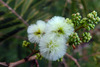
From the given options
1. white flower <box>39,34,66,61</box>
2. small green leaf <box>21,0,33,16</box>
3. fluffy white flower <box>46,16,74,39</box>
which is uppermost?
small green leaf <box>21,0,33,16</box>

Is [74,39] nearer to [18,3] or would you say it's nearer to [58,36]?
[58,36]

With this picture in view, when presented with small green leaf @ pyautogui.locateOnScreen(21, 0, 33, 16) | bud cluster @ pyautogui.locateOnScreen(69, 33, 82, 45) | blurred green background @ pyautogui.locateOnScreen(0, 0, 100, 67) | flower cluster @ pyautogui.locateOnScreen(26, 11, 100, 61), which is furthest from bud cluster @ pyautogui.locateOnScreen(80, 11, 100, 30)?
small green leaf @ pyautogui.locateOnScreen(21, 0, 33, 16)

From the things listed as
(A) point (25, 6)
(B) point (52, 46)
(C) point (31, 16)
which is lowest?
(B) point (52, 46)

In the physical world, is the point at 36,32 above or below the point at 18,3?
below

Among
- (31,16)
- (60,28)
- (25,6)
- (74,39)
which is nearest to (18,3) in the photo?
(25,6)

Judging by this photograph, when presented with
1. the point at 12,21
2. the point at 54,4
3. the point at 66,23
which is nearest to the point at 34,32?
the point at 66,23

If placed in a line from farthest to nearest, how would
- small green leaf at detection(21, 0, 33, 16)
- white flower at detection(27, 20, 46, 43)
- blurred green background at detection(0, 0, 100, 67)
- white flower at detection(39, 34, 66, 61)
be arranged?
small green leaf at detection(21, 0, 33, 16) → blurred green background at detection(0, 0, 100, 67) → white flower at detection(27, 20, 46, 43) → white flower at detection(39, 34, 66, 61)

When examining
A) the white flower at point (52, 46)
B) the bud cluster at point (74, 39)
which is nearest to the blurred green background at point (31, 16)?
the bud cluster at point (74, 39)

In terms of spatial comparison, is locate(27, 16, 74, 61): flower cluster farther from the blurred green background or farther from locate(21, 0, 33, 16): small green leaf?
locate(21, 0, 33, 16): small green leaf

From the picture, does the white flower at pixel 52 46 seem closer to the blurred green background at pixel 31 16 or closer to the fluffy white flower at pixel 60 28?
the fluffy white flower at pixel 60 28
